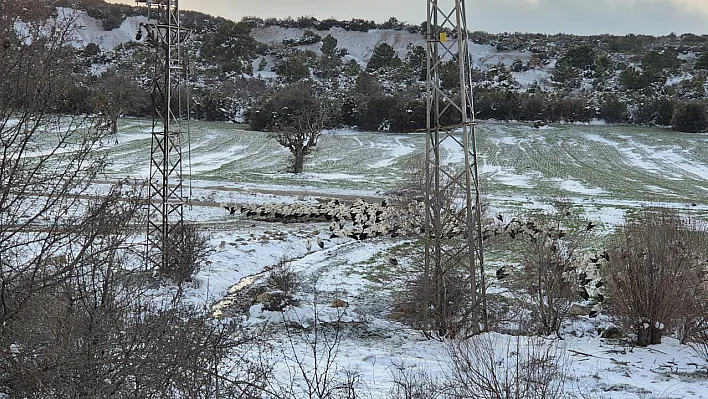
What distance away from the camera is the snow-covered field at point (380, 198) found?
29.5 ft

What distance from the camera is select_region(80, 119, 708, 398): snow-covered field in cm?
900

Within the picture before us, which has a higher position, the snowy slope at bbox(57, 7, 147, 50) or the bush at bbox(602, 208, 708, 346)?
the snowy slope at bbox(57, 7, 147, 50)

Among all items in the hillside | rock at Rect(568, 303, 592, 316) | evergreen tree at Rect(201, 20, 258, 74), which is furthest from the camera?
evergreen tree at Rect(201, 20, 258, 74)

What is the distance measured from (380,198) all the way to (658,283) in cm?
1863

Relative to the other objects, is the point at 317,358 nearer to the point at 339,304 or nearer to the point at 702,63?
the point at 339,304

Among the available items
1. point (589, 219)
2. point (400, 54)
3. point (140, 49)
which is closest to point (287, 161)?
point (589, 219)

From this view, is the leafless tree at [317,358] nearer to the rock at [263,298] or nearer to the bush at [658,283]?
the rock at [263,298]

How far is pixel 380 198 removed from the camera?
27.7 meters

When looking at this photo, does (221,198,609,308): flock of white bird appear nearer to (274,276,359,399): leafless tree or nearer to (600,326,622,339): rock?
(600,326,622,339): rock

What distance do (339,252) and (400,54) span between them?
7995cm

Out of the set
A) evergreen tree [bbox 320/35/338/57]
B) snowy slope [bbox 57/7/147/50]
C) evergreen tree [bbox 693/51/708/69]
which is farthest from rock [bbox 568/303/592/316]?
snowy slope [bbox 57/7/147/50]

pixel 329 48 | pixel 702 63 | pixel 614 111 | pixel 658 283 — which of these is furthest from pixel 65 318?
pixel 329 48

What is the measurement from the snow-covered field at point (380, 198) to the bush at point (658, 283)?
0.43 meters

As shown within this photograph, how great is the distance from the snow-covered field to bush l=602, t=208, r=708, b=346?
0.43 m
